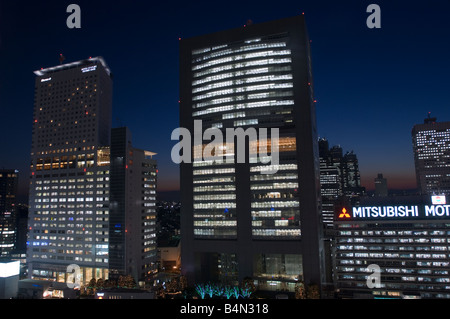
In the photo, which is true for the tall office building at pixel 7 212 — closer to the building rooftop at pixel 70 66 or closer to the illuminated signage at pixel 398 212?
the building rooftop at pixel 70 66

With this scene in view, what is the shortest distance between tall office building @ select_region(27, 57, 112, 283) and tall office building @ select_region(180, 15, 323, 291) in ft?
101

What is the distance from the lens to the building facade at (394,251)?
77250mm

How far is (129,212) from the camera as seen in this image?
3917 inches

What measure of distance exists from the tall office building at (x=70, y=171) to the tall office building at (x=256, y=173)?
3070 centimetres

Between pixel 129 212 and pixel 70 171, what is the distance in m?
28.3

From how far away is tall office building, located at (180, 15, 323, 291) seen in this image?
8319 centimetres

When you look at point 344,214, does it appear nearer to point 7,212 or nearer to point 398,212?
point 398,212

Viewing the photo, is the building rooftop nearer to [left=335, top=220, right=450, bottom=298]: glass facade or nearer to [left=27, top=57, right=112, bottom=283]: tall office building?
[left=27, top=57, right=112, bottom=283]: tall office building

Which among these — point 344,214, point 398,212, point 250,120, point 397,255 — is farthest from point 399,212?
point 250,120

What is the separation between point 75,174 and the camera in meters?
110

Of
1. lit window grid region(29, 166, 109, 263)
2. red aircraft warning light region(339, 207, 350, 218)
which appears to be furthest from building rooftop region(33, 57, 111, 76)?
red aircraft warning light region(339, 207, 350, 218)
